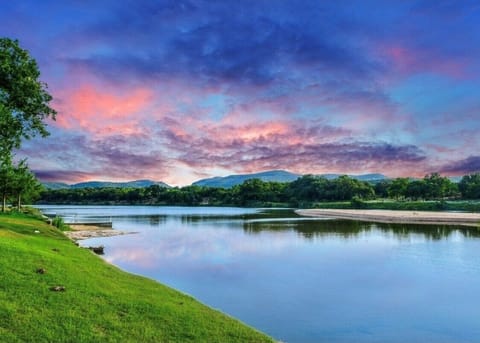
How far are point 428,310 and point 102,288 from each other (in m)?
12.6

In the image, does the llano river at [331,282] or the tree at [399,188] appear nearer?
the llano river at [331,282]

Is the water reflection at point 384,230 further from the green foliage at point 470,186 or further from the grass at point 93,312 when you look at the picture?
the green foliage at point 470,186

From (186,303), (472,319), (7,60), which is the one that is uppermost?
(7,60)

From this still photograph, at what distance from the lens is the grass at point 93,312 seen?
8.89 metres

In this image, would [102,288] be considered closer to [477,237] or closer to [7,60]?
[7,60]

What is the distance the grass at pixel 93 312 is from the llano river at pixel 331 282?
335 cm

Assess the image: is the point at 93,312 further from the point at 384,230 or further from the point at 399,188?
the point at 399,188

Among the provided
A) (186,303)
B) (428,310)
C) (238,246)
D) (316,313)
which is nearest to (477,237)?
(238,246)

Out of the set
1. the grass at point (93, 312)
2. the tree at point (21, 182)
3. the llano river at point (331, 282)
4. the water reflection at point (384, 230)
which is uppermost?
the tree at point (21, 182)

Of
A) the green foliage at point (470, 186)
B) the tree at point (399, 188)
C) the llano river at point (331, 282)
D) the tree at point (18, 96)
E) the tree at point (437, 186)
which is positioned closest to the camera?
the llano river at point (331, 282)

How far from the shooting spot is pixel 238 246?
3822 centimetres

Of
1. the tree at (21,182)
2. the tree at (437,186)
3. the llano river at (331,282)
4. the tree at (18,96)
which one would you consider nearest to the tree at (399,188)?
the tree at (437,186)

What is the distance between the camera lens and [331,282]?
21.8 m

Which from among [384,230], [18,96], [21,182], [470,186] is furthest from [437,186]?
[18,96]
